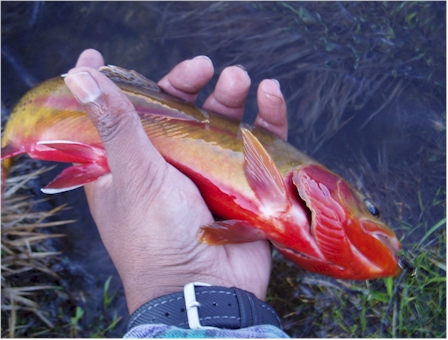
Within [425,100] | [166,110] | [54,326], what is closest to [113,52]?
[166,110]

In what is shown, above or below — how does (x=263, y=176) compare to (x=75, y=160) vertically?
below

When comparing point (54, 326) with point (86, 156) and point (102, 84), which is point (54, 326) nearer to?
point (86, 156)

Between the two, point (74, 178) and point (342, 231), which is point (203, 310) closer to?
point (342, 231)

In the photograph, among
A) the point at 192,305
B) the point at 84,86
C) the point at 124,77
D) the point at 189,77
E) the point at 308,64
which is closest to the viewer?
the point at 84,86

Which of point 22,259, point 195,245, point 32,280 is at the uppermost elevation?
point 195,245

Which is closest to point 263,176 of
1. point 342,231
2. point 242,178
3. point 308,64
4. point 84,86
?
point 242,178
